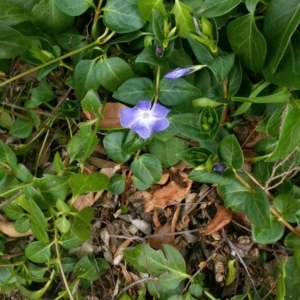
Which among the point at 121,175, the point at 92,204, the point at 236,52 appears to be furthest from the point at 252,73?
the point at 92,204

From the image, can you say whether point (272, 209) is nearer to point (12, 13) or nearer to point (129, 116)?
point (129, 116)

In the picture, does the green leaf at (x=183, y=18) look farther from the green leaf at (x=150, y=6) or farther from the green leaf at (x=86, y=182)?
the green leaf at (x=86, y=182)

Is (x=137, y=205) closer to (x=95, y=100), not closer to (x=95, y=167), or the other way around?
(x=95, y=167)

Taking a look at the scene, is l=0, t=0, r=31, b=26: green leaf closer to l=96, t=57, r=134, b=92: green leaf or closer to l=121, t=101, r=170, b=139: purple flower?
l=96, t=57, r=134, b=92: green leaf

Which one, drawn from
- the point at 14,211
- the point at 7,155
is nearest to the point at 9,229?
the point at 14,211

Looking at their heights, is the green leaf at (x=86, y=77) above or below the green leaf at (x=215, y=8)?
below

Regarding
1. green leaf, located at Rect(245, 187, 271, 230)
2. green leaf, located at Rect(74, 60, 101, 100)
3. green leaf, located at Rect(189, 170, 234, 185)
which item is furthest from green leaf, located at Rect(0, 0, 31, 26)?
green leaf, located at Rect(245, 187, 271, 230)

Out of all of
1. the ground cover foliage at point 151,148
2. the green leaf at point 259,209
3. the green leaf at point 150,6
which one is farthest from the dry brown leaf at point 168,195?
the green leaf at point 150,6
